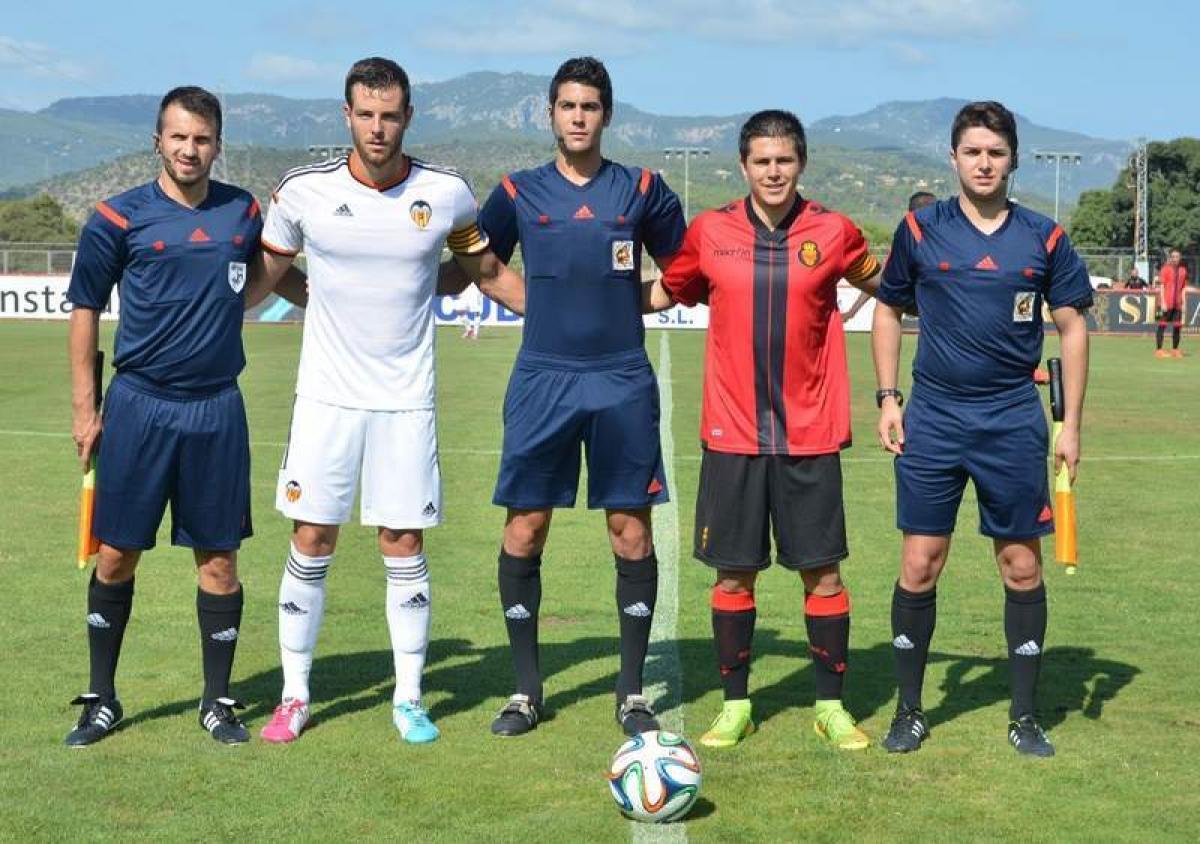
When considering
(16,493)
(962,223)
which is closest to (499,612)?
(962,223)

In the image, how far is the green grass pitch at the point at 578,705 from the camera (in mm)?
5191

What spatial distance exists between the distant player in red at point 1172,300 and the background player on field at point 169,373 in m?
28.3

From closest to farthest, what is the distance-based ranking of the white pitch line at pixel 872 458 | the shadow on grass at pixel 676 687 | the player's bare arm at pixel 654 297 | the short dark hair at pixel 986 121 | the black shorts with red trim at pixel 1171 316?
the short dark hair at pixel 986 121 → the player's bare arm at pixel 654 297 → the shadow on grass at pixel 676 687 → the white pitch line at pixel 872 458 → the black shorts with red trim at pixel 1171 316

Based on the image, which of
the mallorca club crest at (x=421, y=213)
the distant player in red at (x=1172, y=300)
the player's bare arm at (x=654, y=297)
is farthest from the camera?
the distant player in red at (x=1172, y=300)

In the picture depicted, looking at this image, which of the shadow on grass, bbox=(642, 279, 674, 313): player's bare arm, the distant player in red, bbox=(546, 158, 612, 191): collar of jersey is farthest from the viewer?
the distant player in red

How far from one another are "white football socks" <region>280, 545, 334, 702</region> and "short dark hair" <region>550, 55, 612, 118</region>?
194cm

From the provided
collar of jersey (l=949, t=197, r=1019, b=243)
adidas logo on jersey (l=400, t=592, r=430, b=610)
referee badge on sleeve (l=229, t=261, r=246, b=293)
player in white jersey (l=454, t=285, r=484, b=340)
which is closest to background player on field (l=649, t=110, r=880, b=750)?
collar of jersey (l=949, t=197, r=1019, b=243)

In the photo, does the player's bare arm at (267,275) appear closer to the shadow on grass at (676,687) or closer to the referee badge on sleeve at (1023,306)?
the shadow on grass at (676,687)

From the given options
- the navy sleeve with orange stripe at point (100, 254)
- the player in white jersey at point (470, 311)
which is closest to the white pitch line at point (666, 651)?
the navy sleeve with orange stripe at point (100, 254)

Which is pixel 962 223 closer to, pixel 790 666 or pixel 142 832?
pixel 790 666

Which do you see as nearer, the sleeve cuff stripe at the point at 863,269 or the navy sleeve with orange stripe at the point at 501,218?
the sleeve cuff stripe at the point at 863,269

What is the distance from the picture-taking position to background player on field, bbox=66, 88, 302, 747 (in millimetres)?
5918

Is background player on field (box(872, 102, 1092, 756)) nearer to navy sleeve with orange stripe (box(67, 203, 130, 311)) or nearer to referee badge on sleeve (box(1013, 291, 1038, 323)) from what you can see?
referee badge on sleeve (box(1013, 291, 1038, 323))

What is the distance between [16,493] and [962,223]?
8.49m
